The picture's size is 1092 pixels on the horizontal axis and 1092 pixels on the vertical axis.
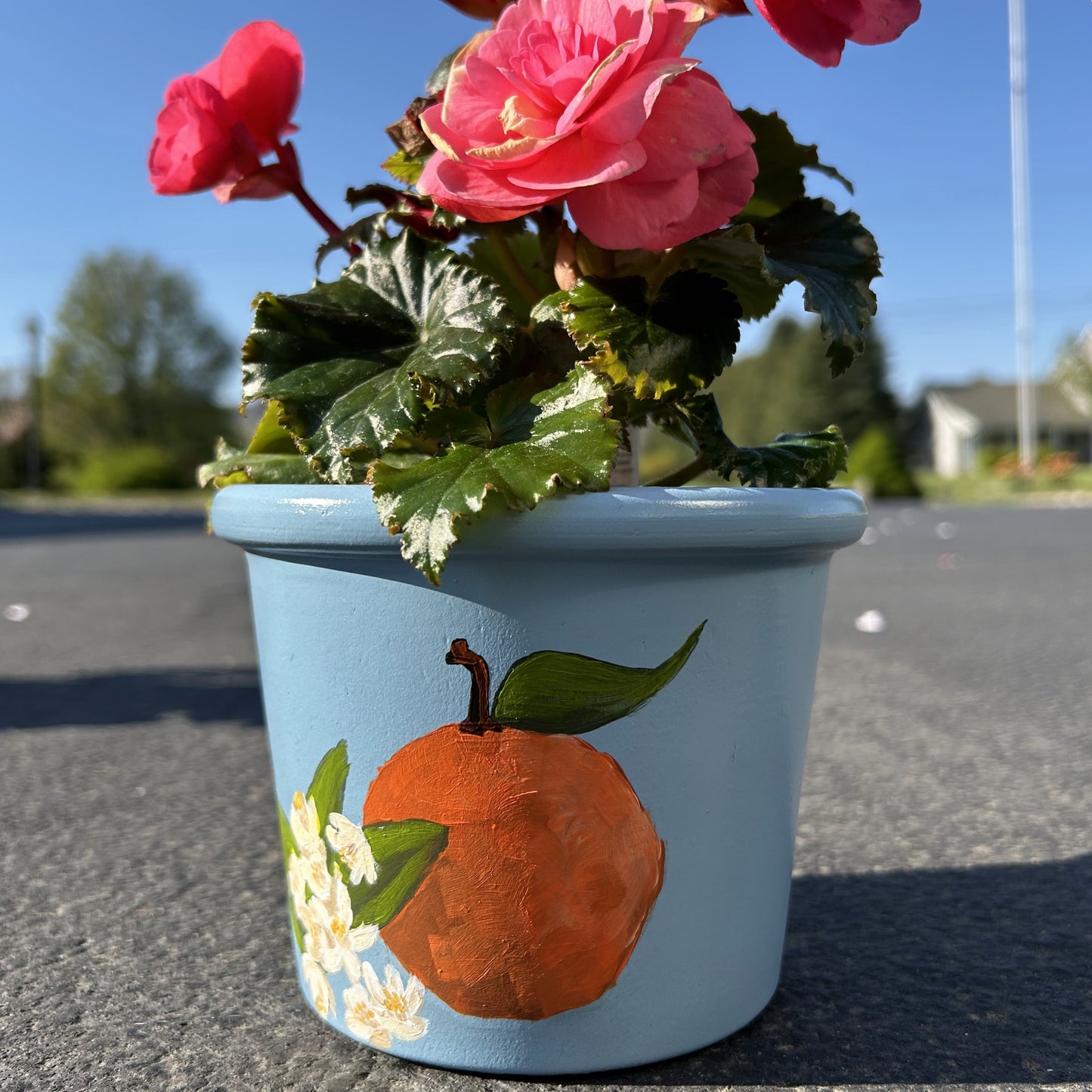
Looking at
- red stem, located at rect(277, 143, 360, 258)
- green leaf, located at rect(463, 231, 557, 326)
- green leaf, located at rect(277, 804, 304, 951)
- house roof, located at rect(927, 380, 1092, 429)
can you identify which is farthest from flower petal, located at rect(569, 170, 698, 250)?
house roof, located at rect(927, 380, 1092, 429)

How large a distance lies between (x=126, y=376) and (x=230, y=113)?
3539cm

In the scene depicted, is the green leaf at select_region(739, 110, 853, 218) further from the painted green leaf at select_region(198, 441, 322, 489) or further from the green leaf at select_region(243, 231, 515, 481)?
the painted green leaf at select_region(198, 441, 322, 489)

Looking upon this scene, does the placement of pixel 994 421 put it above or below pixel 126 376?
below

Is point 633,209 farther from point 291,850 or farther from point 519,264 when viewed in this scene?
point 291,850

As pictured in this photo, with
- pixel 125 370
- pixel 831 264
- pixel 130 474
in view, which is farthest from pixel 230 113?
pixel 125 370

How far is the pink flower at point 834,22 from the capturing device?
100 cm

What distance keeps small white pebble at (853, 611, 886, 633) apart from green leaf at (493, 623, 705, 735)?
3.72m

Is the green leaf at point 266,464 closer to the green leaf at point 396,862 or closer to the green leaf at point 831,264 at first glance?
the green leaf at point 396,862

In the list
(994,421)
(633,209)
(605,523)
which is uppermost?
(633,209)

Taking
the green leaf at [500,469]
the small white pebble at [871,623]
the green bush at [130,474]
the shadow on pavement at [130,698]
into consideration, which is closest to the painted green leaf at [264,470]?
the green leaf at [500,469]

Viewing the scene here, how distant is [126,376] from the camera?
111 ft

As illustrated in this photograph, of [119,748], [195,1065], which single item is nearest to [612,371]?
[195,1065]

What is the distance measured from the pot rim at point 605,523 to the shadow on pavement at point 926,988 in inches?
19.8

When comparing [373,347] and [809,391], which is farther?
[809,391]
